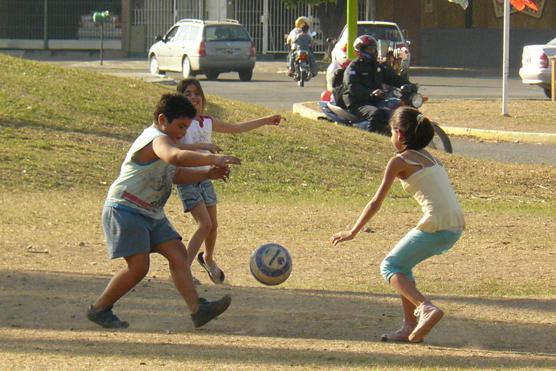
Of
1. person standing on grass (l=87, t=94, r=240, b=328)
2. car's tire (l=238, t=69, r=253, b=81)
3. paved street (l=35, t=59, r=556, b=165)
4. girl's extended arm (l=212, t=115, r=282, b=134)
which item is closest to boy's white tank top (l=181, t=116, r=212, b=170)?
girl's extended arm (l=212, t=115, r=282, b=134)

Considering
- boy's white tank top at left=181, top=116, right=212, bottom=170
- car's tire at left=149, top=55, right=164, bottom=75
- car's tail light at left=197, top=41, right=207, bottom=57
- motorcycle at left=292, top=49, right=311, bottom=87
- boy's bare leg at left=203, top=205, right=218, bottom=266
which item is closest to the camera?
boy's white tank top at left=181, top=116, right=212, bottom=170

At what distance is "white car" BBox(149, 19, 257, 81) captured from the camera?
113ft

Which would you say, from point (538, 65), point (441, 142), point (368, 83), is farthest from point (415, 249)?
point (538, 65)

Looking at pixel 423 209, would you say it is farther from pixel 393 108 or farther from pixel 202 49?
pixel 202 49

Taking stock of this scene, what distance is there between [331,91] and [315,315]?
9.91 meters

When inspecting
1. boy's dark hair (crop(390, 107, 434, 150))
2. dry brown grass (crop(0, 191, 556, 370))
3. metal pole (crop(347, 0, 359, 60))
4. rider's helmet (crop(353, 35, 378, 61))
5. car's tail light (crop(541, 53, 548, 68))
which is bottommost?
dry brown grass (crop(0, 191, 556, 370))

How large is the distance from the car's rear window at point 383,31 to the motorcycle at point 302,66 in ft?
11.0

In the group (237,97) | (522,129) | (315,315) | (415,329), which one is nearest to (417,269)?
(315,315)

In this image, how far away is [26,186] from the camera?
1312 centimetres

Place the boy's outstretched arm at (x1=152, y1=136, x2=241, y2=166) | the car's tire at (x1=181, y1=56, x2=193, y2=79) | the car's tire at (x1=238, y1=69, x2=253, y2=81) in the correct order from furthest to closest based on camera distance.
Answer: the car's tire at (x1=238, y1=69, x2=253, y2=81)
the car's tire at (x1=181, y1=56, x2=193, y2=79)
the boy's outstretched arm at (x1=152, y1=136, x2=241, y2=166)

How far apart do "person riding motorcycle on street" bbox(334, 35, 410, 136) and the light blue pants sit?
8970 millimetres

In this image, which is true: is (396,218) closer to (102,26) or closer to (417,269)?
(417,269)

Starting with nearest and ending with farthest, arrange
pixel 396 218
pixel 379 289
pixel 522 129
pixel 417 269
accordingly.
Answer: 1. pixel 379 289
2. pixel 417 269
3. pixel 396 218
4. pixel 522 129

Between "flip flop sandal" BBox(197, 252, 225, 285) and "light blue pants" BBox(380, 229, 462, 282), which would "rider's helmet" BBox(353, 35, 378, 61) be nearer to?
"flip flop sandal" BBox(197, 252, 225, 285)
